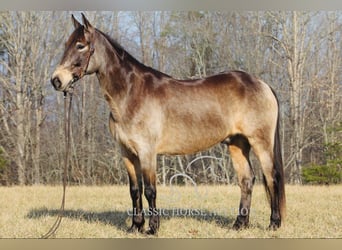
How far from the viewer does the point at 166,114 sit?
475 centimetres

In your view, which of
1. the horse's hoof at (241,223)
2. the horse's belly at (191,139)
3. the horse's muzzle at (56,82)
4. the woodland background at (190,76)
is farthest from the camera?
the woodland background at (190,76)

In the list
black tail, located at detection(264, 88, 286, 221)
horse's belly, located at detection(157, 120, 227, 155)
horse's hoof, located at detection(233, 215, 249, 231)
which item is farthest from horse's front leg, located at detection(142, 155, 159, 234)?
black tail, located at detection(264, 88, 286, 221)

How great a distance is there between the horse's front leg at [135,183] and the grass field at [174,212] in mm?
187

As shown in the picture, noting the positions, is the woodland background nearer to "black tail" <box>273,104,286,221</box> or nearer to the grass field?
the grass field

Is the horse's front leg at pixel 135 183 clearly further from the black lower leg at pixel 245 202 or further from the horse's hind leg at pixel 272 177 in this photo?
the horse's hind leg at pixel 272 177

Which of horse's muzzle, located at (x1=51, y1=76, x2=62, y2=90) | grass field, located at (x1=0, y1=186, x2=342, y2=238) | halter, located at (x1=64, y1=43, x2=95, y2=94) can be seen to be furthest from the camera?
grass field, located at (x1=0, y1=186, x2=342, y2=238)

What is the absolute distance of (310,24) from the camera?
9.28 meters

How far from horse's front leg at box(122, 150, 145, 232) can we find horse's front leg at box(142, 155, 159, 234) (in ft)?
0.65

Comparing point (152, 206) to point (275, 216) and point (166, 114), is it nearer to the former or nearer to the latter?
point (166, 114)

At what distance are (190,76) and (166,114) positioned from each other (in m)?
4.57

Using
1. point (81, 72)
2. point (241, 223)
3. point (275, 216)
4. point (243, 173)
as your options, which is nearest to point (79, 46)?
point (81, 72)

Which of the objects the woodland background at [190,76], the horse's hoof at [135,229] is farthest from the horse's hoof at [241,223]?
the woodland background at [190,76]

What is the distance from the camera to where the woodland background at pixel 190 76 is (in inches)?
346

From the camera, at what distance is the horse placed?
4.54m
